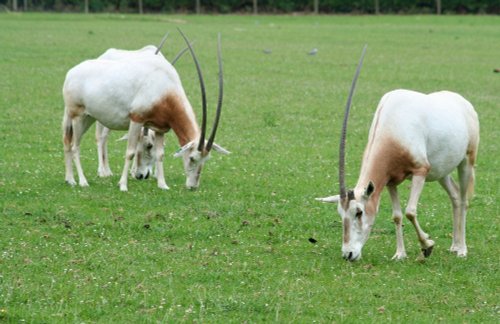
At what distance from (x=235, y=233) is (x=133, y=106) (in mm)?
3201

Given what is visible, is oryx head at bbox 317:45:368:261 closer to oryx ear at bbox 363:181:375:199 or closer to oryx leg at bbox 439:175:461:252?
oryx ear at bbox 363:181:375:199

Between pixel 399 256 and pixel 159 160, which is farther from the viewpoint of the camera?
pixel 159 160

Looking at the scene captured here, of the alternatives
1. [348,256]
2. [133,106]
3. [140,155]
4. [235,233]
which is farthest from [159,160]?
[348,256]

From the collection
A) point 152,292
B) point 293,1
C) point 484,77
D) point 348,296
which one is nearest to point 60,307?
point 152,292

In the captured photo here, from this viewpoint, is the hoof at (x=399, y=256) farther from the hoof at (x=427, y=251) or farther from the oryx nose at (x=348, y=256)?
the oryx nose at (x=348, y=256)

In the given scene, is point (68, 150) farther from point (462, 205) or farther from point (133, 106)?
point (462, 205)

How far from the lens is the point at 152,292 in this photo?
7734 mm

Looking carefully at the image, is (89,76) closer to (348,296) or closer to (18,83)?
(348,296)

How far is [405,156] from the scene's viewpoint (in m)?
9.12

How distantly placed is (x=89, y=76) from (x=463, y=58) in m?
23.4

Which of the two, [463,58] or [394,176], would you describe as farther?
[463,58]

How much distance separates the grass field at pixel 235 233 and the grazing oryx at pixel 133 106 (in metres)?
0.45

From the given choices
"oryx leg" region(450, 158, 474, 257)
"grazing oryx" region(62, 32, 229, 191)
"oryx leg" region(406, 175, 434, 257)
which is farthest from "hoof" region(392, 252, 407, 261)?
"grazing oryx" region(62, 32, 229, 191)

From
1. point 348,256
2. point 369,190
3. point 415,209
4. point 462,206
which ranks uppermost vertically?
point 369,190
